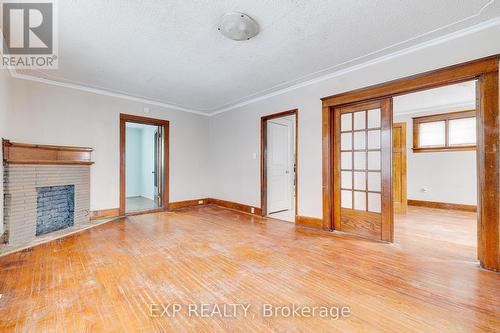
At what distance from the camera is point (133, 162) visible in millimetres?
7758

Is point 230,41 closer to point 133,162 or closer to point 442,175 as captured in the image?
point 442,175

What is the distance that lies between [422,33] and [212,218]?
4.19m

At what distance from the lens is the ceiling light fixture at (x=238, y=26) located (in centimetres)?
220

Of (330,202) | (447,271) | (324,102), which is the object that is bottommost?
(447,271)

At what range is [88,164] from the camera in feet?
13.3

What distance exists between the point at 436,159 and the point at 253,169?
4.72 m

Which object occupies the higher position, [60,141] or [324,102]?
[324,102]

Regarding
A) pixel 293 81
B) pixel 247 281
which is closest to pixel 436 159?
pixel 293 81

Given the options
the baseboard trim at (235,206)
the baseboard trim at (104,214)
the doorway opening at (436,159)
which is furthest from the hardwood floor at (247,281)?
the doorway opening at (436,159)

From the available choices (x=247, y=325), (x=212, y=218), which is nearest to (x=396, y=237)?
(x=247, y=325)

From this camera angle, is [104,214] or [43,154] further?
[104,214]

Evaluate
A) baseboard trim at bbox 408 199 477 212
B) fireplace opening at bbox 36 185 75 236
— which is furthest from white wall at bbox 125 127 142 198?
baseboard trim at bbox 408 199 477 212

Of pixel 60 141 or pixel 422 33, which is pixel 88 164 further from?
pixel 422 33

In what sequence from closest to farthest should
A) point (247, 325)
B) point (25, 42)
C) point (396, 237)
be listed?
point (247, 325)
point (25, 42)
point (396, 237)
